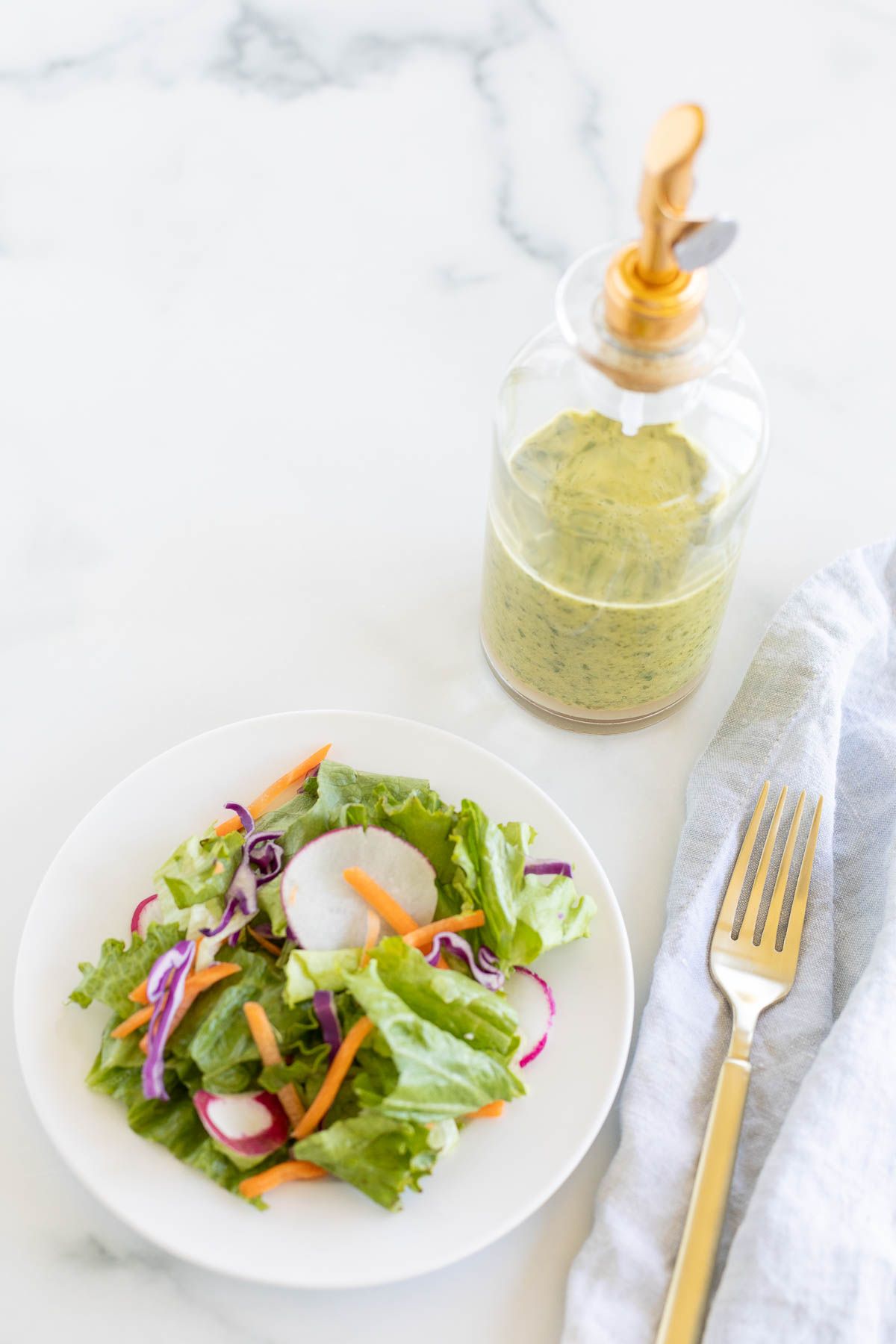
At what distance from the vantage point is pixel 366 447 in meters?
1.64

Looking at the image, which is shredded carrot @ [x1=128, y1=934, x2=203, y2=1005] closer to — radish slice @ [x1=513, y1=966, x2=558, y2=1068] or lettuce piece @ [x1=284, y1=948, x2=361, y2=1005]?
lettuce piece @ [x1=284, y1=948, x2=361, y2=1005]

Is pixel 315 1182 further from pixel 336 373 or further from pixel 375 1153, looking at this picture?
pixel 336 373

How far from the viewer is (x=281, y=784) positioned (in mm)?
1288

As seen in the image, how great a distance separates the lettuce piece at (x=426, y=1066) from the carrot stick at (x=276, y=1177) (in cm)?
8

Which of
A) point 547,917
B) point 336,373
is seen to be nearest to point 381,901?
point 547,917

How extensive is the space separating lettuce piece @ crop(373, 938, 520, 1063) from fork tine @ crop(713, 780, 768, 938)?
0.26 m

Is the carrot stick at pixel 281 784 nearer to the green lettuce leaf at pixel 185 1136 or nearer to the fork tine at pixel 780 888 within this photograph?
the green lettuce leaf at pixel 185 1136

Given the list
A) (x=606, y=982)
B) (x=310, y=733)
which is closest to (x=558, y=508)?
(x=310, y=733)

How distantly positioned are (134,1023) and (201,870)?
6.0 inches

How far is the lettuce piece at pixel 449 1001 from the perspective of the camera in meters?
1.09

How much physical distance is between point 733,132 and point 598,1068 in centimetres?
144

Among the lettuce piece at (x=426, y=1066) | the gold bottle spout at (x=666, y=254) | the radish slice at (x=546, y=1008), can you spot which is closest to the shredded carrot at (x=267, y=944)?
the lettuce piece at (x=426, y=1066)

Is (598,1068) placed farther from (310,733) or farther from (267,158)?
(267,158)

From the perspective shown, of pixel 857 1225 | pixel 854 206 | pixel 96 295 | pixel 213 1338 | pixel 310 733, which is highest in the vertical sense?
pixel 854 206
